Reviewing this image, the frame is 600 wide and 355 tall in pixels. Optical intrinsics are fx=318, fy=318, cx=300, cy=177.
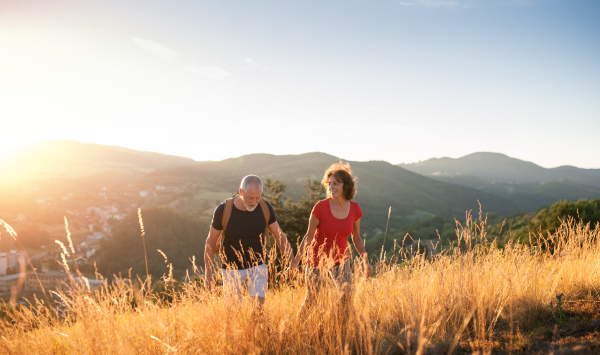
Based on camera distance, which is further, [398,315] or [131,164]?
[131,164]

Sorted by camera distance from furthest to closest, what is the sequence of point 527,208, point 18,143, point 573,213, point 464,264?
point 527,208 < point 18,143 < point 573,213 < point 464,264

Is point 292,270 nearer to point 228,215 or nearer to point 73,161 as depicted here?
point 228,215

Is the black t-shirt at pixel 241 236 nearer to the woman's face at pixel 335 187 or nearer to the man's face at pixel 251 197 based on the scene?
the man's face at pixel 251 197

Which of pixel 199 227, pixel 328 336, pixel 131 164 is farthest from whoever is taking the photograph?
pixel 131 164

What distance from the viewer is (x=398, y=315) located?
2992 mm

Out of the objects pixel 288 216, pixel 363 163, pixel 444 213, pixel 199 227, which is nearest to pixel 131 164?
pixel 199 227

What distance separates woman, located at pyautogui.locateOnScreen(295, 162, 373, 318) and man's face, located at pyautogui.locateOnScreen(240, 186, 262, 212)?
565 millimetres

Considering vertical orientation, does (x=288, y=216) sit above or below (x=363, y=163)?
below

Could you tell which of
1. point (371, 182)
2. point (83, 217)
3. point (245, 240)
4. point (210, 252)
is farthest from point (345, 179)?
point (371, 182)

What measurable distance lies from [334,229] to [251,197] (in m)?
0.90

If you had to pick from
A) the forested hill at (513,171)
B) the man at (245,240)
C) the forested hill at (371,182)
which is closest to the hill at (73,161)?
the forested hill at (371,182)

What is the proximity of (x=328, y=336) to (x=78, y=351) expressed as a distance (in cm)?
205

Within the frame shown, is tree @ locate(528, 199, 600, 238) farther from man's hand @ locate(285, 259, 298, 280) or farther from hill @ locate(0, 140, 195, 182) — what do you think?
hill @ locate(0, 140, 195, 182)

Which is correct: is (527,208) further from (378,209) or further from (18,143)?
(18,143)
